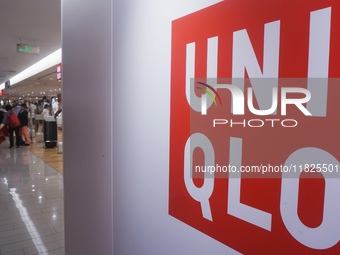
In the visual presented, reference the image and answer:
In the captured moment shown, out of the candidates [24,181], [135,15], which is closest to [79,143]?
[135,15]

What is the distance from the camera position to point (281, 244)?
0.85m

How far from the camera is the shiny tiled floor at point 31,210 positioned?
2855 mm

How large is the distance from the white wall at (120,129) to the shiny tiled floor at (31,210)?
878mm

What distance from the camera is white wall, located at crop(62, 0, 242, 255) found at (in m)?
1.24

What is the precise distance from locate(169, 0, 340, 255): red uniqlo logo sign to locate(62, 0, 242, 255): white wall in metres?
0.09

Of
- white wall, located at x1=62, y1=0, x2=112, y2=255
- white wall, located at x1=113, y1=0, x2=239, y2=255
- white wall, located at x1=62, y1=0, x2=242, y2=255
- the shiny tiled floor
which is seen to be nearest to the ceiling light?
the shiny tiled floor

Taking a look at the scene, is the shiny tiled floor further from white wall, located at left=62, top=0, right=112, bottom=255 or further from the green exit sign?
the green exit sign

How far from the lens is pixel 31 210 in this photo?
3752mm

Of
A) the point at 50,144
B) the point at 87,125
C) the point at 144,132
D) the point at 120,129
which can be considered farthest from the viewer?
the point at 50,144

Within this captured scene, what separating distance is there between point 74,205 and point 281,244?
5.63ft

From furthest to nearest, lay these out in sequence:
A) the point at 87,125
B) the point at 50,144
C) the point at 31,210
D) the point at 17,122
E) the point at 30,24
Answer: the point at 50,144
the point at 17,122
the point at 30,24
the point at 31,210
the point at 87,125

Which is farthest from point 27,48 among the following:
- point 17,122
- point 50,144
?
point 50,144

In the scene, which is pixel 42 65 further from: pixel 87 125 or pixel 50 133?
pixel 87 125

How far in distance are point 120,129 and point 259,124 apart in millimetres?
882
